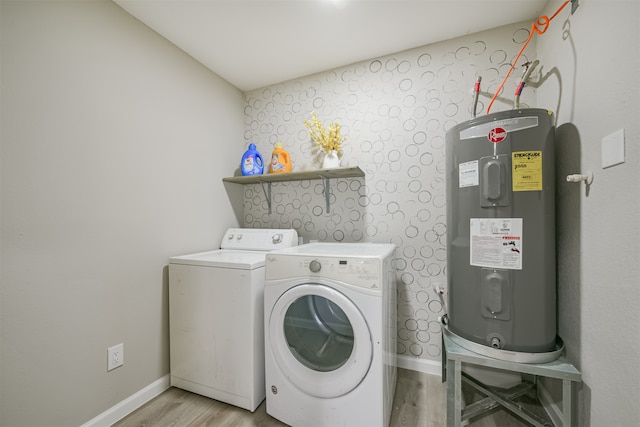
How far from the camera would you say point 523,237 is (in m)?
1.09

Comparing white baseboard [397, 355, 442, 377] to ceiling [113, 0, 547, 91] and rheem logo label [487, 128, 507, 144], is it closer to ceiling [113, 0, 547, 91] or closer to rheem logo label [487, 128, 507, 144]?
rheem logo label [487, 128, 507, 144]

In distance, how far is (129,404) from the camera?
1.48 meters

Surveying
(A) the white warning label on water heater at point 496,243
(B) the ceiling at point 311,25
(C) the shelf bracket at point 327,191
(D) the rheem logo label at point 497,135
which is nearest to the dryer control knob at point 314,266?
(A) the white warning label on water heater at point 496,243

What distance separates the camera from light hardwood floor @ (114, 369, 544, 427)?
141cm

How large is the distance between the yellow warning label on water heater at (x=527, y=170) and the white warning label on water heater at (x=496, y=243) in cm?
14

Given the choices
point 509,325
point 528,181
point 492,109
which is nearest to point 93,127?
point 528,181

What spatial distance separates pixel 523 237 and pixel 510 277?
6.9 inches

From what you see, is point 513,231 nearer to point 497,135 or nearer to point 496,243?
point 496,243

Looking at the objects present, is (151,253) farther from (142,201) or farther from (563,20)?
(563,20)

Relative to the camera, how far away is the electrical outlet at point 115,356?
140 cm

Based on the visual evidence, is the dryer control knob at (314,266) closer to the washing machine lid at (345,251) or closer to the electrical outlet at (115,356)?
the washing machine lid at (345,251)

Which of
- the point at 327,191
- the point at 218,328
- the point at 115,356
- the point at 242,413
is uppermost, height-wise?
the point at 327,191

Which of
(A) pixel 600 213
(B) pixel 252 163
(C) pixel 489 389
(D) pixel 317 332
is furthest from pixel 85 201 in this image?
(C) pixel 489 389

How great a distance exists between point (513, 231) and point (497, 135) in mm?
415
